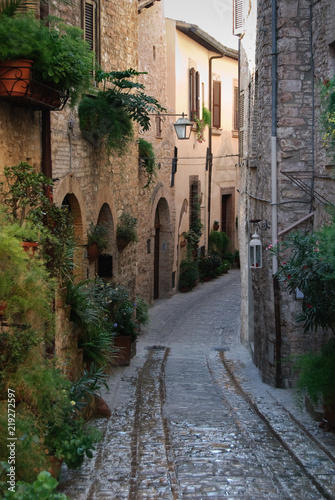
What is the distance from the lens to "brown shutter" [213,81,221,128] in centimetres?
2459

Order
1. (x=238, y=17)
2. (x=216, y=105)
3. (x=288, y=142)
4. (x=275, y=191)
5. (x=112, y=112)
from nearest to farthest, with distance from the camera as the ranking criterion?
1. (x=288, y=142)
2. (x=275, y=191)
3. (x=112, y=112)
4. (x=238, y=17)
5. (x=216, y=105)

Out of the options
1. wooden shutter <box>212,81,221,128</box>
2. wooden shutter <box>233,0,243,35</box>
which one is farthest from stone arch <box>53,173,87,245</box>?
wooden shutter <box>212,81,221,128</box>

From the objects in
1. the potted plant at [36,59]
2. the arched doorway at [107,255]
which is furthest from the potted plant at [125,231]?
the potted plant at [36,59]

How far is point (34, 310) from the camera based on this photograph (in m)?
5.23

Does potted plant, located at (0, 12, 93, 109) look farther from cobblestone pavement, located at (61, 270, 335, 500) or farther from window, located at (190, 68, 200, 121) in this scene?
window, located at (190, 68, 200, 121)

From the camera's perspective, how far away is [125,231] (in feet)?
42.7

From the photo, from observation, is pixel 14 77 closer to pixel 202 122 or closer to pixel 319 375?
pixel 319 375

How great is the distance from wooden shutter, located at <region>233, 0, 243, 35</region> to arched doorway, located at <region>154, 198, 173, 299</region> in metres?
5.54

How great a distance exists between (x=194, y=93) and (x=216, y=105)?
2.95 meters

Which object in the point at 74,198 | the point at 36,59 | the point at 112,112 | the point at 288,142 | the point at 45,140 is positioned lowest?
the point at 74,198

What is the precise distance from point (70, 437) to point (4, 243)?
2002 mm

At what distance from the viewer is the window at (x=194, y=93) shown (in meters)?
21.7

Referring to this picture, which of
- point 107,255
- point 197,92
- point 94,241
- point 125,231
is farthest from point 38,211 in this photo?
point 197,92

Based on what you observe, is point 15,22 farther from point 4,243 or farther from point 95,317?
point 95,317
